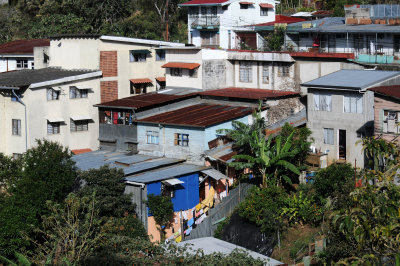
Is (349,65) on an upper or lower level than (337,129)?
upper

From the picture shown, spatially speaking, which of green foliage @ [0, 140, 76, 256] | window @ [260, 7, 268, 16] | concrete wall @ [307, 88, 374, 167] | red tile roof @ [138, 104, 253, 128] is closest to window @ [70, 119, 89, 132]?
red tile roof @ [138, 104, 253, 128]

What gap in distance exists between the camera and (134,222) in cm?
2755

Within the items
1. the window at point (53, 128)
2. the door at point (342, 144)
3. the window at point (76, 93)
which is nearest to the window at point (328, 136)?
the door at point (342, 144)

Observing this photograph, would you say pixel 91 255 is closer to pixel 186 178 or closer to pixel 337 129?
pixel 186 178

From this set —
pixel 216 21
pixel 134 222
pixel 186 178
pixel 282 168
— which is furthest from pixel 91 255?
pixel 216 21

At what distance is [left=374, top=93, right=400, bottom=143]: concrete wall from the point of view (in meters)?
27.5

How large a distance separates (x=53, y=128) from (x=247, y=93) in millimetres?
11085

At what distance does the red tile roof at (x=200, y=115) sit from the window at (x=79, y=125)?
16.0 ft

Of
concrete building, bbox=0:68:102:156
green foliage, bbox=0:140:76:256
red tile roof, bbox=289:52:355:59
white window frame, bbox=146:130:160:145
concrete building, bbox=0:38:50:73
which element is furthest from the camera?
concrete building, bbox=0:38:50:73

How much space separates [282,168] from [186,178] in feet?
15.0

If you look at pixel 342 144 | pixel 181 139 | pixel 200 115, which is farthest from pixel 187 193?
pixel 342 144

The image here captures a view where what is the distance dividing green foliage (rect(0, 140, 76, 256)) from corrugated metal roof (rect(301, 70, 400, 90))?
12.5 m

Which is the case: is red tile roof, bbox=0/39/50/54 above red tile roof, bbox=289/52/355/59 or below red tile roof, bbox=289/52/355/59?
above

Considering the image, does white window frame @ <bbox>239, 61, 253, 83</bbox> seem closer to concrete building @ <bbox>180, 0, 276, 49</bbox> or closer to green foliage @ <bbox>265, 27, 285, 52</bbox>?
green foliage @ <bbox>265, 27, 285, 52</bbox>
